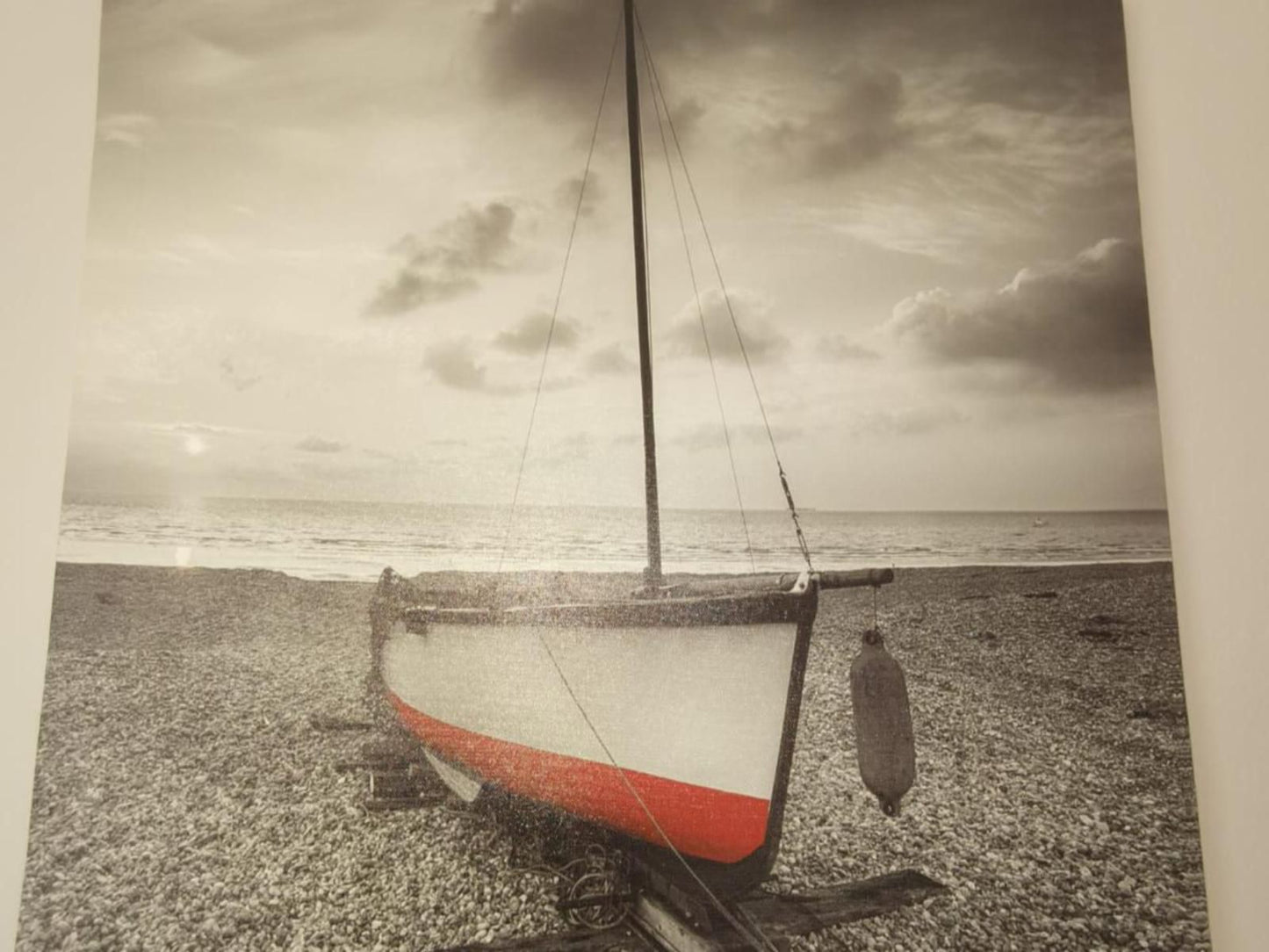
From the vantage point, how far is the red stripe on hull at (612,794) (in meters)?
1.70

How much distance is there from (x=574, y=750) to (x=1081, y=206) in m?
1.69

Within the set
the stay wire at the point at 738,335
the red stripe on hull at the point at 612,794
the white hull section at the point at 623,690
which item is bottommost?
the red stripe on hull at the point at 612,794

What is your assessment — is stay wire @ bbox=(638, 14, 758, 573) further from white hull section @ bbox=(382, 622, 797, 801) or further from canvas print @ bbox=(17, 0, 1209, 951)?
white hull section @ bbox=(382, 622, 797, 801)

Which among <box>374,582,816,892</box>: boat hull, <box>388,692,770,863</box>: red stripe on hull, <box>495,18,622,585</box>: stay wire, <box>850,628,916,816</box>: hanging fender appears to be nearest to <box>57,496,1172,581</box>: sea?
<box>495,18,622,585</box>: stay wire

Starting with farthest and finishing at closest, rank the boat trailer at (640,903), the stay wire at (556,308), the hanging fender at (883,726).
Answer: the stay wire at (556,308) → the hanging fender at (883,726) → the boat trailer at (640,903)

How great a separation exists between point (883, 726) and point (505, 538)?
0.90 meters

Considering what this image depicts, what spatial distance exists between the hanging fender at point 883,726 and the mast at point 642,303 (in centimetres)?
48

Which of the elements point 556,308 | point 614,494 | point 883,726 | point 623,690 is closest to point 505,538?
point 614,494

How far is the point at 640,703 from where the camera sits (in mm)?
1730

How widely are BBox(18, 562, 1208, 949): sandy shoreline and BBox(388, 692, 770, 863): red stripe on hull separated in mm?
106

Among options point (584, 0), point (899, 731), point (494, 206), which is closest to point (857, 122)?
point (584, 0)

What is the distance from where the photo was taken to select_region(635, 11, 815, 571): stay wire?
1.89 m

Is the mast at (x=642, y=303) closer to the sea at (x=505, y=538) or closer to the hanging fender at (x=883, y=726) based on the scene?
the sea at (x=505, y=538)

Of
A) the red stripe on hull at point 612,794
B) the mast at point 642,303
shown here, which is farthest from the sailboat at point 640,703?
the mast at point 642,303
